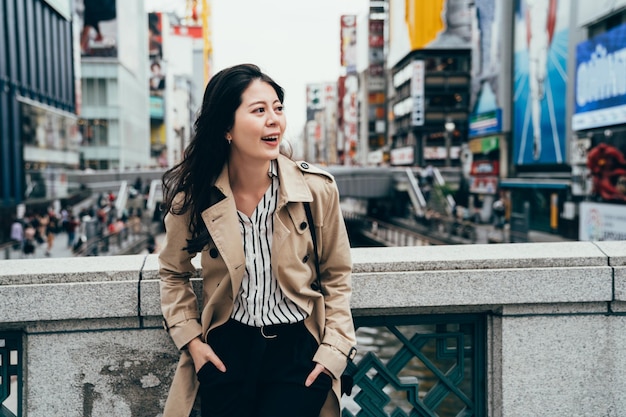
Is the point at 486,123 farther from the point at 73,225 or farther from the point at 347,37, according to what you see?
the point at 347,37

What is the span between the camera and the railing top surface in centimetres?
297

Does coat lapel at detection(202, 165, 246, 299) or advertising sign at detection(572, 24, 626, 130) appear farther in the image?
advertising sign at detection(572, 24, 626, 130)

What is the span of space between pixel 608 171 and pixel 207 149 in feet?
95.2

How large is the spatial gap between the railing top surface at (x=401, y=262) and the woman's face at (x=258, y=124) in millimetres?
804

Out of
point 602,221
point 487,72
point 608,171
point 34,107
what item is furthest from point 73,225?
point 487,72

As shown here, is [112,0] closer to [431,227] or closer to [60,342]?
[431,227]

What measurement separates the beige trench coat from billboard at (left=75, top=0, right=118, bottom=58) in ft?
230

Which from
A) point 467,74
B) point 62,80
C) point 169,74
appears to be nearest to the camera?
point 62,80

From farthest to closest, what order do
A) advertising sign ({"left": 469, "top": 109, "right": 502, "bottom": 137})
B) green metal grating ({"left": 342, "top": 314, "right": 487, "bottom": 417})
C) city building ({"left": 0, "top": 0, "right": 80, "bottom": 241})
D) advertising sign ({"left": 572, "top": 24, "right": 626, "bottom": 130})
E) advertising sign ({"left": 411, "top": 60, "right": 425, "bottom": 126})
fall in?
advertising sign ({"left": 411, "top": 60, "right": 425, "bottom": 126}) → advertising sign ({"left": 469, "top": 109, "right": 502, "bottom": 137}) → city building ({"left": 0, "top": 0, "right": 80, "bottom": 241}) → advertising sign ({"left": 572, "top": 24, "right": 626, "bottom": 130}) → green metal grating ({"left": 342, "top": 314, "right": 487, "bottom": 417})

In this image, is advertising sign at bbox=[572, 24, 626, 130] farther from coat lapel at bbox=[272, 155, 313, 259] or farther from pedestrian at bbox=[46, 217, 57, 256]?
coat lapel at bbox=[272, 155, 313, 259]

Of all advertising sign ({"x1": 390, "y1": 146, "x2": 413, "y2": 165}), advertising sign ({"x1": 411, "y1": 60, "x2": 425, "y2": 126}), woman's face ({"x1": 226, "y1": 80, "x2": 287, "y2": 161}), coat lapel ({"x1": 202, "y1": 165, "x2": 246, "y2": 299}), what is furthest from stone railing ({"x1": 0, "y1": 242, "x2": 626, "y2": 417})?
advertising sign ({"x1": 390, "y1": 146, "x2": 413, "y2": 165})

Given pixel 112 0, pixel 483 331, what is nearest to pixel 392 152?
pixel 112 0

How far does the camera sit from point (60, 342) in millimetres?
3021

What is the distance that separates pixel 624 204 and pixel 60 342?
2804 cm
